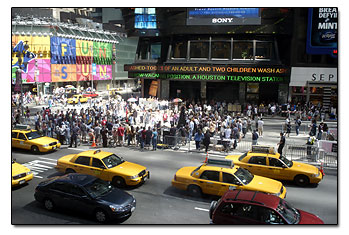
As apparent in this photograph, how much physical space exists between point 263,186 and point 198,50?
888 inches

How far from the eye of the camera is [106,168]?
12547mm

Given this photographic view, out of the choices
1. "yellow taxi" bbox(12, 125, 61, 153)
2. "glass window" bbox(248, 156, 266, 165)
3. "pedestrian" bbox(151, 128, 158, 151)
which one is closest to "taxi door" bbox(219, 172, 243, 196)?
"glass window" bbox(248, 156, 266, 165)

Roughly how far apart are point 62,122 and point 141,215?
9580mm

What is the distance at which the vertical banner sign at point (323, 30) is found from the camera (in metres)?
11.8

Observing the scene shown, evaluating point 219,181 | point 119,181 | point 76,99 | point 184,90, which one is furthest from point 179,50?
point 219,181

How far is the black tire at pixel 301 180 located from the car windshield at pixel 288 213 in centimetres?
337

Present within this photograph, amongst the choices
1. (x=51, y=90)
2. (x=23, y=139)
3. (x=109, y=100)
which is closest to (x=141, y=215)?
(x=23, y=139)

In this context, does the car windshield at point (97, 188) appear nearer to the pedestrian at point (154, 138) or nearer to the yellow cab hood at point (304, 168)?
the pedestrian at point (154, 138)

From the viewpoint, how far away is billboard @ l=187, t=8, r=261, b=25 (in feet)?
52.8

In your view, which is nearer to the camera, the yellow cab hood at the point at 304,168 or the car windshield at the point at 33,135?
the yellow cab hood at the point at 304,168

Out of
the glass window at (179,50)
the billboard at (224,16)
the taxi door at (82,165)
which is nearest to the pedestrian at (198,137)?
the taxi door at (82,165)

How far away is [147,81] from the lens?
1336 inches

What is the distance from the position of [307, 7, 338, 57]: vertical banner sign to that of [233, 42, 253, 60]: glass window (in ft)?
49.3

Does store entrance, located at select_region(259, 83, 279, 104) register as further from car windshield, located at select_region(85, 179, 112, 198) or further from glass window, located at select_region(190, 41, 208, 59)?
car windshield, located at select_region(85, 179, 112, 198)
